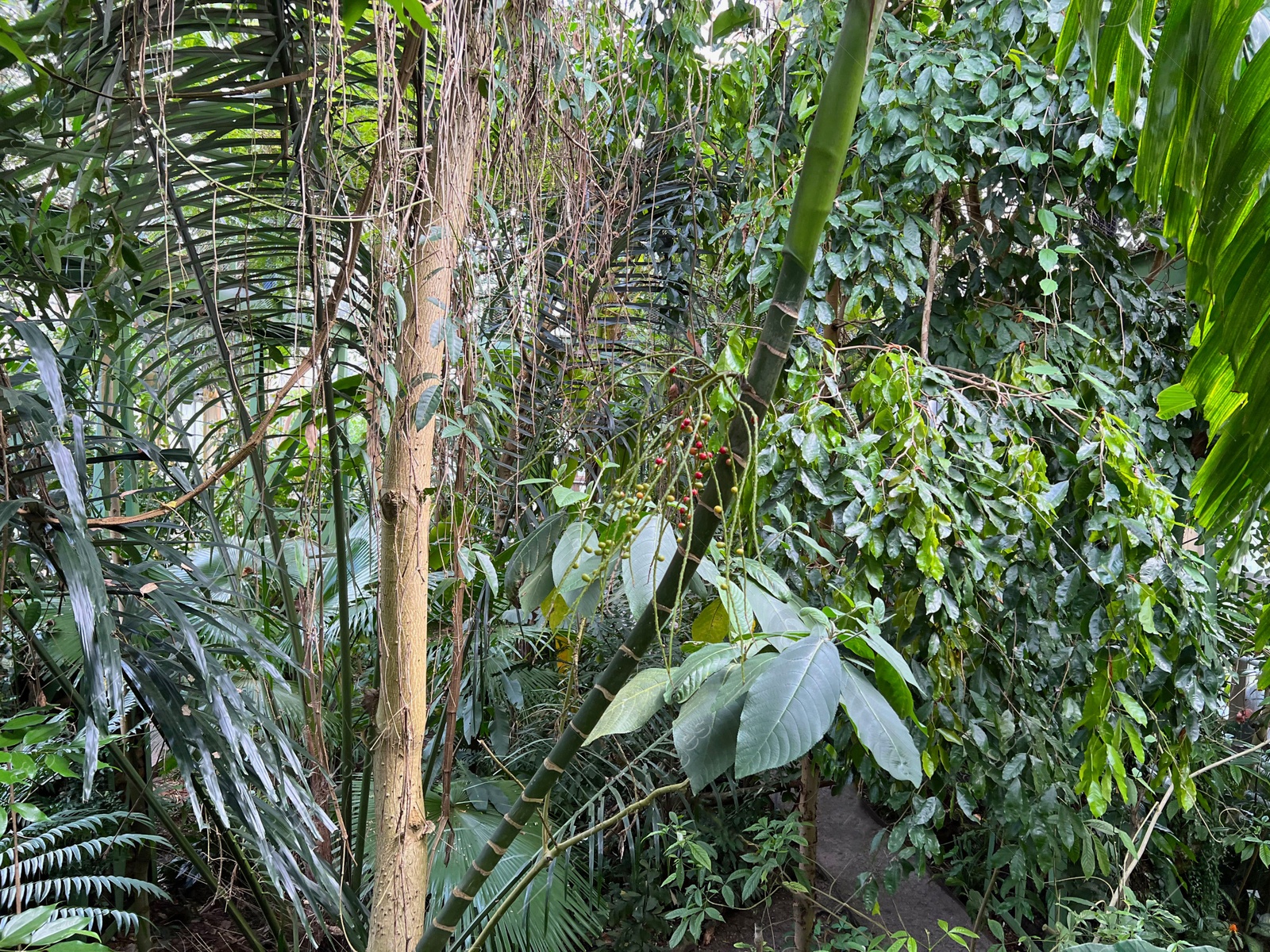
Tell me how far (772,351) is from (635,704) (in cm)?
26

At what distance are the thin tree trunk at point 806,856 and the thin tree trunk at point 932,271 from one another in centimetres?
102

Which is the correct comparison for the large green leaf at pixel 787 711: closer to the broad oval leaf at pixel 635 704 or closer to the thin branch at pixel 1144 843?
the broad oval leaf at pixel 635 704

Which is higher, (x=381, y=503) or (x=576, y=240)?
(x=576, y=240)

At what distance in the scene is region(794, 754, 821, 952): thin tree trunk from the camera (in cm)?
182

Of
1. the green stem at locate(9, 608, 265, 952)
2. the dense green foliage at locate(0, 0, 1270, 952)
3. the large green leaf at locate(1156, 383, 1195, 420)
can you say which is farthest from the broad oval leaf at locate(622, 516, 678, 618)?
the large green leaf at locate(1156, 383, 1195, 420)

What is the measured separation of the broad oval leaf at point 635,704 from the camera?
0.55 meters

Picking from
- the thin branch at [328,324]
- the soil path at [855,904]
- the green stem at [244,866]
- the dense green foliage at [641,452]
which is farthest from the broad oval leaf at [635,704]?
the soil path at [855,904]

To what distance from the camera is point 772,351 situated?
18.7 inches

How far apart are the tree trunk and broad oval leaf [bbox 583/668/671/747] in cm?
61

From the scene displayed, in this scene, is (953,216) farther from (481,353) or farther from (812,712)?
(812,712)

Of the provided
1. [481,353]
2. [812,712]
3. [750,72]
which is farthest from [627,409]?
[812,712]

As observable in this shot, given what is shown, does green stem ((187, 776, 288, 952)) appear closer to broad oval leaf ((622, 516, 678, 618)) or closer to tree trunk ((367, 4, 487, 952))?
tree trunk ((367, 4, 487, 952))

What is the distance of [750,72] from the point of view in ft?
6.64

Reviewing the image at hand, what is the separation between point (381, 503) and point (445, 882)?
3.56 feet
